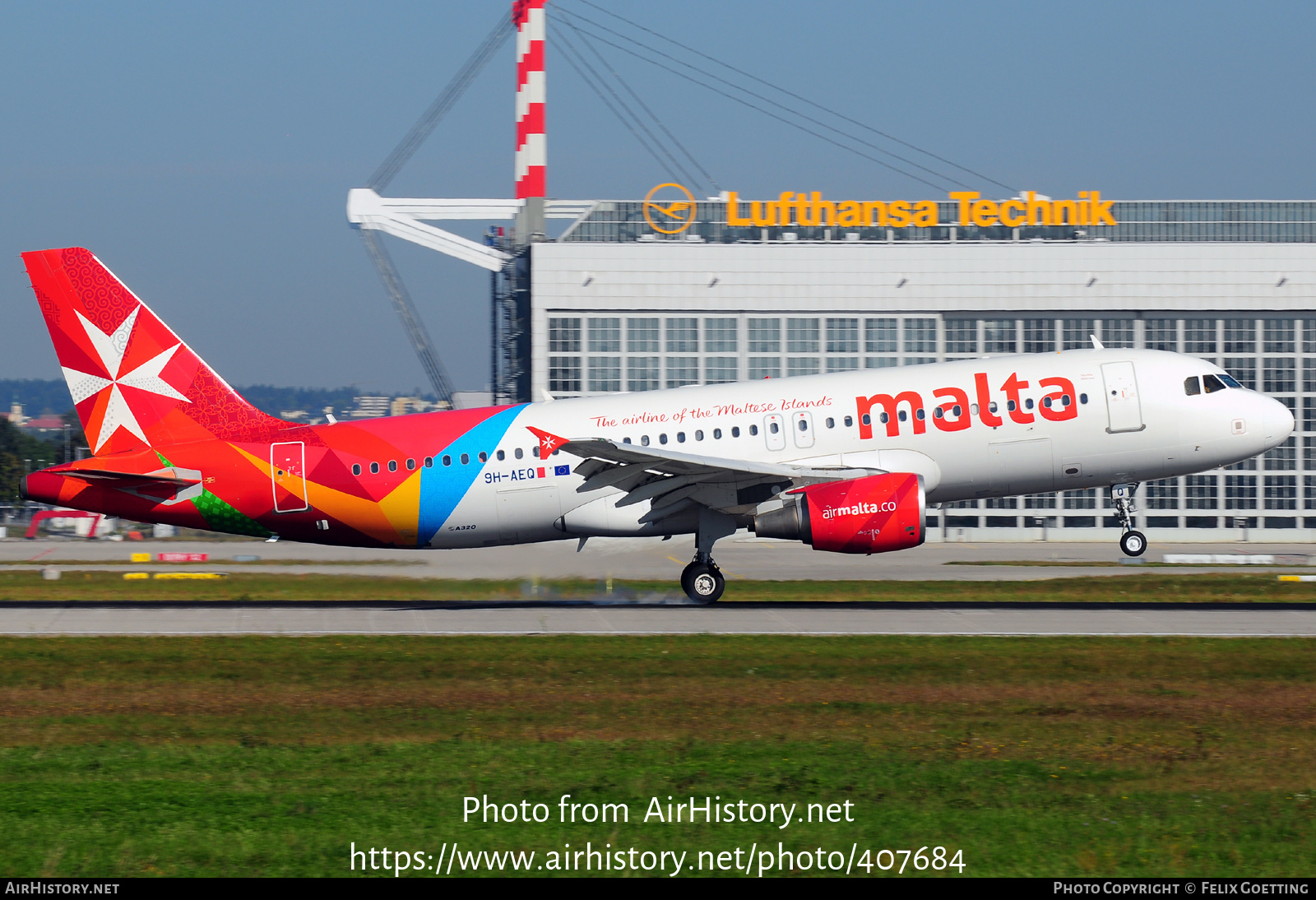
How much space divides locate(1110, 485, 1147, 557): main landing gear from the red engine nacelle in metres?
4.57

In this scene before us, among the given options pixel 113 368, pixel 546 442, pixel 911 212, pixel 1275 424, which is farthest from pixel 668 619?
pixel 911 212

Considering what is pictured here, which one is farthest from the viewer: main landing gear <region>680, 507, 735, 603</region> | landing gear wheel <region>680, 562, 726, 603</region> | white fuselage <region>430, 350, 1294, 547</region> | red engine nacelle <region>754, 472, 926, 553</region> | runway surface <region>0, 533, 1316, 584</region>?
runway surface <region>0, 533, 1316, 584</region>

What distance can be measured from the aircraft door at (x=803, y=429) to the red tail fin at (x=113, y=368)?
37.6ft

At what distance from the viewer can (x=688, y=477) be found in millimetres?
27156

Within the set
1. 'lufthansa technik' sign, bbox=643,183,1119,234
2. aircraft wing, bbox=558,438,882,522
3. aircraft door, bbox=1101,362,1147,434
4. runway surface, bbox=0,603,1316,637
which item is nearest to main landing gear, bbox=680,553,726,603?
runway surface, bbox=0,603,1316,637

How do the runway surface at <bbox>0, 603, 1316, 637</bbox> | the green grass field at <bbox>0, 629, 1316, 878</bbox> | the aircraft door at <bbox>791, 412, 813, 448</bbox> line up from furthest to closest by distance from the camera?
1. the aircraft door at <bbox>791, 412, 813, 448</bbox>
2. the runway surface at <bbox>0, 603, 1316, 637</bbox>
3. the green grass field at <bbox>0, 629, 1316, 878</bbox>

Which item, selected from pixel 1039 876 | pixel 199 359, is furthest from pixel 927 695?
pixel 199 359

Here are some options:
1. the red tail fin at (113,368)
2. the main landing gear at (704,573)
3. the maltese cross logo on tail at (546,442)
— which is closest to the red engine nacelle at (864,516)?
the main landing gear at (704,573)

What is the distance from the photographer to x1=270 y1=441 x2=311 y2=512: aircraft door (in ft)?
92.6

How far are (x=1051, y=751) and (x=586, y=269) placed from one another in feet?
186

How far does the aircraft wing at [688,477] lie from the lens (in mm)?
26422

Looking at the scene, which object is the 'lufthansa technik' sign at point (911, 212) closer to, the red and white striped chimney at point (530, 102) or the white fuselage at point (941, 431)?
the red and white striped chimney at point (530, 102)

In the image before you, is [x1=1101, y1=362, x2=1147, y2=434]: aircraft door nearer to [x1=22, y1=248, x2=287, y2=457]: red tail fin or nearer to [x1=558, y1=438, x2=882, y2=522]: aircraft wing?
[x1=558, y1=438, x2=882, y2=522]: aircraft wing

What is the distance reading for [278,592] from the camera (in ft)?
111
